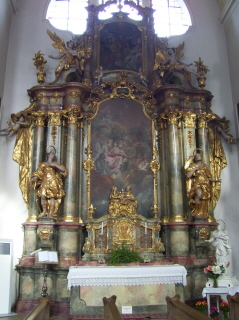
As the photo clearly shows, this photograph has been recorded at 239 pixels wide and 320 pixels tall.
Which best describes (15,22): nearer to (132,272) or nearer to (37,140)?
(37,140)

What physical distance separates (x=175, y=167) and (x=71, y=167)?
297cm

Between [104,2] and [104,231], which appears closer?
[104,231]

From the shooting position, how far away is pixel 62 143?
427 inches

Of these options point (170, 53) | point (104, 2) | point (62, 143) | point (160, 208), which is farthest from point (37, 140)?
point (104, 2)

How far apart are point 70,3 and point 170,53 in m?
4.33

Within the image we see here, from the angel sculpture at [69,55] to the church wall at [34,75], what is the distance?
0.85m

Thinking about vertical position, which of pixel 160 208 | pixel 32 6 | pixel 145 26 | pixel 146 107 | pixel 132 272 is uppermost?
pixel 32 6

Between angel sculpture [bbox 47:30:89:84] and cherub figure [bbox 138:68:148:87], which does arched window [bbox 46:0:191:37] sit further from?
cherub figure [bbox 138:68:148:87]

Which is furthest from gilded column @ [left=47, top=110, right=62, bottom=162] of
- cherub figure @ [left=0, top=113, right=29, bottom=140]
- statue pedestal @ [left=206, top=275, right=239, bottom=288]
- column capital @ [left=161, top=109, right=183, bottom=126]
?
statue pedestal @ [left=206, top=275, right=239, bottom=288]

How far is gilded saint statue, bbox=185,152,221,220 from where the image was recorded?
10328 millimetres

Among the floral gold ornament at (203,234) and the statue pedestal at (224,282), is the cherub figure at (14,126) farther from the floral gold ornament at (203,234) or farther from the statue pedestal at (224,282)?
the statue pedestal at (224,282)

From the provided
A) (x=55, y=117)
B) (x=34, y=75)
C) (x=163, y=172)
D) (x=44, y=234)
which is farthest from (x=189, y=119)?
(x=44, y=234)

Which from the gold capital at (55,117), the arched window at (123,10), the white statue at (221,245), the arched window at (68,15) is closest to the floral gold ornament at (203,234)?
the white statue at (221,245)

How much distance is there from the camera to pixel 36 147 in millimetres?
10703
